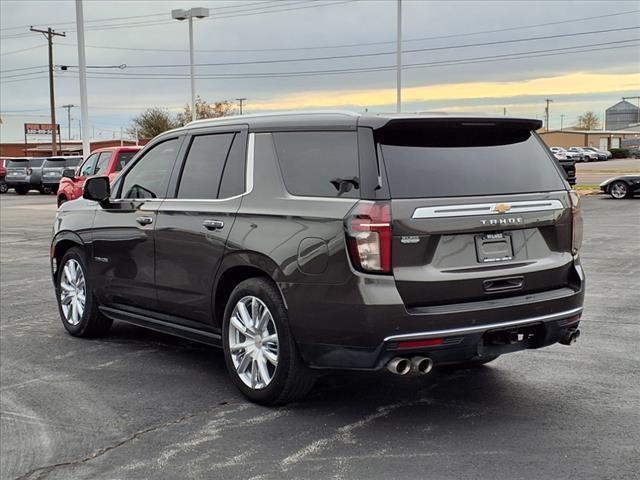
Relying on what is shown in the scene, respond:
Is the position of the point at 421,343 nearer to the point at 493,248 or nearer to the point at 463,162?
the point at 493,248

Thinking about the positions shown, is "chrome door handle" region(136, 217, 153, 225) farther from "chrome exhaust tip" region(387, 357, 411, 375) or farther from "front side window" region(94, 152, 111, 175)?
"front side window" region(94, 152, 111, 175)

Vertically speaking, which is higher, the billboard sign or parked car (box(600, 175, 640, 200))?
the billboard sign

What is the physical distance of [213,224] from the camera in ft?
18.4

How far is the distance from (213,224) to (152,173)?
124 cm

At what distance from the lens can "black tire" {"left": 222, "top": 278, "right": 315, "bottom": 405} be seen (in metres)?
4.99

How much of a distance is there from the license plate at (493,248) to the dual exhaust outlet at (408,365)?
2.28ft

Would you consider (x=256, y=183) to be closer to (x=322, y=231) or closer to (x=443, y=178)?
(x=322, y=231)

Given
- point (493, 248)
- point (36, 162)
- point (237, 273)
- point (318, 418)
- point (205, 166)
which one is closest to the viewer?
point (493, 248)

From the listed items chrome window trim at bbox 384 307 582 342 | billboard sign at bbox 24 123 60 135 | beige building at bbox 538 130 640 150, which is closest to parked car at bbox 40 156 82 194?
chrome window trim at bbox 384 307 582 342

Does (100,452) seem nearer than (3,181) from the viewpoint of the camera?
Yes

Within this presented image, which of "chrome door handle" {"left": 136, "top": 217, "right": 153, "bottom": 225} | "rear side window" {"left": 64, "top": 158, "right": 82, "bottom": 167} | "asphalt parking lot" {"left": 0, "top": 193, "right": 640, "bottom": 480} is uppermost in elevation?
"rear side window" {"left": 64, "top": 158, "right": 82, "bottom": 167}

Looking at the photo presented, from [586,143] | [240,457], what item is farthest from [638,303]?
[586,143]

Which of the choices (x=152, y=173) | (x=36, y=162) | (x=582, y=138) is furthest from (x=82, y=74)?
(x=582, y=138)

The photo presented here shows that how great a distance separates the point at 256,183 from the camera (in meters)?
5.39
